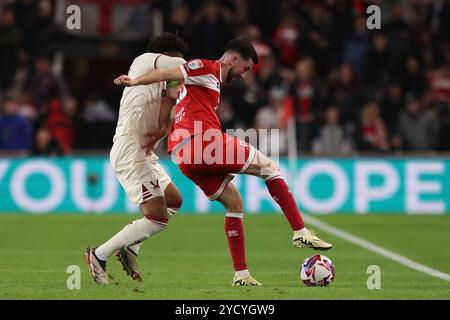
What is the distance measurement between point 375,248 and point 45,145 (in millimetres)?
7565

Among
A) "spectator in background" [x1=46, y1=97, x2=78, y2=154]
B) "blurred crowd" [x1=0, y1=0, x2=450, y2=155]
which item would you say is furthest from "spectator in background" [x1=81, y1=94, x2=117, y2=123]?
"spectator in background" [x1=46, y1=97, x2=78, y2=154]

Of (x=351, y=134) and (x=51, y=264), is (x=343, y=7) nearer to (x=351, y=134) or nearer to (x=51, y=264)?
(x=351, y=134)

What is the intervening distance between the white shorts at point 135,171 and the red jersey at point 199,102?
30 cm

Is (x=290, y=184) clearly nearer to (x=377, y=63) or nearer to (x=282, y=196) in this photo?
(x=377, y=63)

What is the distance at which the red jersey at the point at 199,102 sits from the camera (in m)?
9.42

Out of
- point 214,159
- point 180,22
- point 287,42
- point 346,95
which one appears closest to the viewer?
point 214,159

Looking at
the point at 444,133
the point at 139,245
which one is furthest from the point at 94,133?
the point at 139,245

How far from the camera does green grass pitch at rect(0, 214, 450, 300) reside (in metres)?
8.86

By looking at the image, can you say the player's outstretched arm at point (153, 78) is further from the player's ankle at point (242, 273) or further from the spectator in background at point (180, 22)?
the spectator in background at point (180, 22)

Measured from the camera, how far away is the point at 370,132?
787 inches

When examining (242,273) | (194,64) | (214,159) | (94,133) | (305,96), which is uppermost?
(305,96)

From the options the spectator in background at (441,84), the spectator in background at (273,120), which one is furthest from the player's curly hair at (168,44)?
the spectator in background at (441,84)

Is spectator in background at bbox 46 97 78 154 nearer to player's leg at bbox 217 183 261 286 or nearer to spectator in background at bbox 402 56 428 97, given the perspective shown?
spectator in background at bbox 402 56 428 97

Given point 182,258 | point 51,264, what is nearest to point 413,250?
point 182,258
